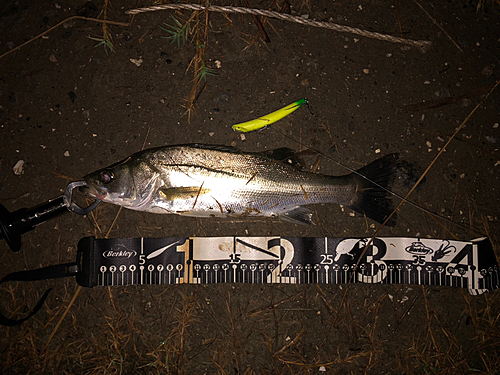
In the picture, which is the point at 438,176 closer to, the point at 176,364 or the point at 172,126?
the point at 172,126

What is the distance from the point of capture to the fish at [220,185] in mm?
2732

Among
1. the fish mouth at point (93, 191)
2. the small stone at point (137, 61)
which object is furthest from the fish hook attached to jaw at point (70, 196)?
the small stone at point (137, 61)

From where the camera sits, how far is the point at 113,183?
272cm

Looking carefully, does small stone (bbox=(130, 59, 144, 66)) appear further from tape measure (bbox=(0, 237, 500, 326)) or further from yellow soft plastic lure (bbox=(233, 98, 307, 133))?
tape measure (bbox=(0, 237, 500, 326))

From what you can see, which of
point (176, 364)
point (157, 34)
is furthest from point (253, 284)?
point (157, 34)

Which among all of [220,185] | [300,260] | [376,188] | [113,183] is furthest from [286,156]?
[113,183]

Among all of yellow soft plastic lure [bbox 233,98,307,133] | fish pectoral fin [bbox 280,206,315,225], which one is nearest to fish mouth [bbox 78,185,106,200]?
yellow soft plastic lure [bbox 233,98,307,133]

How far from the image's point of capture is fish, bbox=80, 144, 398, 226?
2.73m

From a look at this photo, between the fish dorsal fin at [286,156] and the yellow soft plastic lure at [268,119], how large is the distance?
357 mm

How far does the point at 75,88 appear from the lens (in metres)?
3.24

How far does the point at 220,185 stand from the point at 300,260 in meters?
1.17

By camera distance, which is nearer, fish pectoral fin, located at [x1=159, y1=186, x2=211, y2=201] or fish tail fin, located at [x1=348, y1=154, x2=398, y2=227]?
fish pectoral fin, located at [x1=159, y1=186, x2=211, y2=201]

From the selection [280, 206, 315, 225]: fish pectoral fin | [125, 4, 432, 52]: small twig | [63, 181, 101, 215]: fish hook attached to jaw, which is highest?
[125, 4, 432, 52]: small twig

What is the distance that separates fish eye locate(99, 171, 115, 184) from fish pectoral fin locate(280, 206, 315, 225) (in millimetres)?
1653
